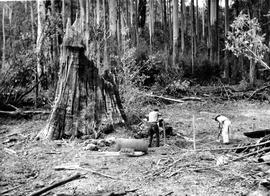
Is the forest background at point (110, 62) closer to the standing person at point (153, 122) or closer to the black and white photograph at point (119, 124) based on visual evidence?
the black and white photograph at point (119, 124)

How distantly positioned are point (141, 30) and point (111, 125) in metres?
20.5

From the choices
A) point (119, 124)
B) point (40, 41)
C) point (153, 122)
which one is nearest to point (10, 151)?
point (119, 124)

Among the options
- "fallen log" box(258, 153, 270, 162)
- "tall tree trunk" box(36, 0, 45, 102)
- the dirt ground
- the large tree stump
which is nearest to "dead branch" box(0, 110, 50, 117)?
"tall tree trunk" box(36, 0, 45, 102)

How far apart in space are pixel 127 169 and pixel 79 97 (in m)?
4.19

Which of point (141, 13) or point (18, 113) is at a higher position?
point (141, 13)

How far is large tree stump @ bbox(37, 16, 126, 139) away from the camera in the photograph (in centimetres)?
1140

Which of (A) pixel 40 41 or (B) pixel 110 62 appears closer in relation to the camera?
(B) pixel 110 62

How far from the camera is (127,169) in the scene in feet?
A: 27.6

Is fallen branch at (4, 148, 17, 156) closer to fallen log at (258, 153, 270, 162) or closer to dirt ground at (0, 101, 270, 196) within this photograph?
dirt ground at (0, 101, 270, 196)

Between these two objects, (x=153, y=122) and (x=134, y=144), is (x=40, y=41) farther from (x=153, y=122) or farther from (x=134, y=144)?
(x=134, y=144)

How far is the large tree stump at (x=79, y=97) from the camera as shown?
11.4 meters

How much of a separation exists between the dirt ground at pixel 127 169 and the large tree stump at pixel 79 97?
61 centimetres

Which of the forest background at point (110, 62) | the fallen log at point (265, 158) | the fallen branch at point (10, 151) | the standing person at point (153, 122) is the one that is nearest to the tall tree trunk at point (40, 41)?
the forest background at point (110, 62)

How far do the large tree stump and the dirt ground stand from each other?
24.2 inches
